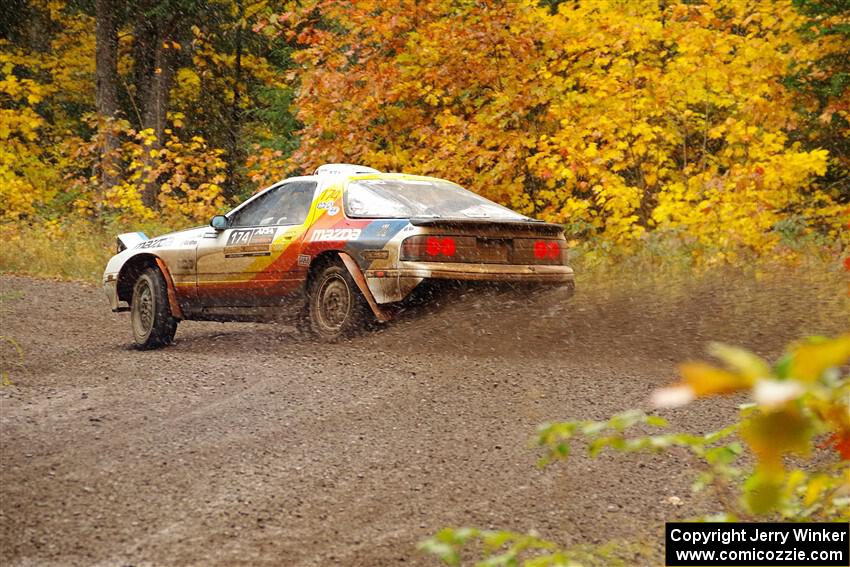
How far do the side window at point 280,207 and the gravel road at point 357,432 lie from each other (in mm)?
1152

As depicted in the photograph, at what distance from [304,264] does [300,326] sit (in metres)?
0.67

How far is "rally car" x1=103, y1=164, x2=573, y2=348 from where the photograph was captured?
29.4 ft

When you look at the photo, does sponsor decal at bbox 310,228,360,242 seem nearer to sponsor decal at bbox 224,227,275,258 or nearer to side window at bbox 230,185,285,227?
sponsor decal at bbox 224,227,275,258

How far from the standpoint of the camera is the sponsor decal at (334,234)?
30.3 ft

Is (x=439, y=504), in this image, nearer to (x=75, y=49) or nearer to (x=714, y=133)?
(x=714, y=133)

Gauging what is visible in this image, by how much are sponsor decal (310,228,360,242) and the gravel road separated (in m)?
0.87

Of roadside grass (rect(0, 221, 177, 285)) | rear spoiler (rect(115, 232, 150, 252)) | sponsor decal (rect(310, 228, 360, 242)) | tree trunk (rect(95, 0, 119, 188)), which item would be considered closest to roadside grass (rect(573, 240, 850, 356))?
sponsor decal (rect(310, 228, 360, 242))

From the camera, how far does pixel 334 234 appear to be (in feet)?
30.8

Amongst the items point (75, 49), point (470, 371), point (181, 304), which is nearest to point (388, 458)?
point (470, 371)

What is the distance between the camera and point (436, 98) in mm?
15086

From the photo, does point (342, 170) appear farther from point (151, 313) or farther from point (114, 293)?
point (114, 293)

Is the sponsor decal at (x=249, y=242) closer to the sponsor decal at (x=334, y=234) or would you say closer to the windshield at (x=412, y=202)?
the sponsor decal at (x=334, y=234)

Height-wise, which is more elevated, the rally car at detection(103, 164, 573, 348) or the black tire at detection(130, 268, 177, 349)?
the rally car at detection(103, 164, 573, 348)

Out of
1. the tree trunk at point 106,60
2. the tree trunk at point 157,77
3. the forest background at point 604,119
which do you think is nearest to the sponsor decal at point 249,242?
the forest background at point 604,119
